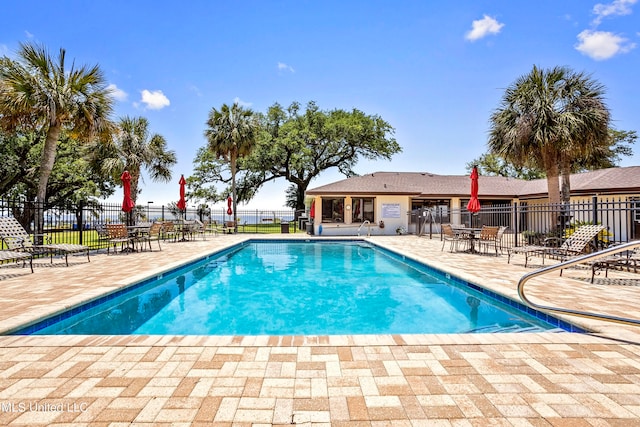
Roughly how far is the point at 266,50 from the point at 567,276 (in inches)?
553

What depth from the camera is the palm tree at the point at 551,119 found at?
1167 cm

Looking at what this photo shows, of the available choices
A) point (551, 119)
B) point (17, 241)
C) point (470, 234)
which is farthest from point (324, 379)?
point (551, 119)

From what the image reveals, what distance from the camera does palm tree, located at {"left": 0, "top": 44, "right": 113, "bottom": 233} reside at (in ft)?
28.3

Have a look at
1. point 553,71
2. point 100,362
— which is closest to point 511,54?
point 553,71

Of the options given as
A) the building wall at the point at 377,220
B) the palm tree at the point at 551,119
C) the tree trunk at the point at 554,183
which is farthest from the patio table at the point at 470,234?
the building wall at the point at 377,220

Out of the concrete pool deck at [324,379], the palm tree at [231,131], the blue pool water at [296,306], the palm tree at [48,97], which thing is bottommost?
the blue pool water at [296,306]

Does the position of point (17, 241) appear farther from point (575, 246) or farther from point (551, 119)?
point (551, 119)

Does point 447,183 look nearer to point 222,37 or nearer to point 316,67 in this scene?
point 316,67

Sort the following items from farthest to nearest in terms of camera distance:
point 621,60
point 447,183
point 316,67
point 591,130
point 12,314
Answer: point 447,183 → point 316,67 → point 621,60 → point 591,130 → point 12,314

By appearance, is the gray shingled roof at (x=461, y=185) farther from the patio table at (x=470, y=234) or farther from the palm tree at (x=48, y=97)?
the palm tree at (x=48, y=97)

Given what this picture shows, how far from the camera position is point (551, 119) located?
11.8 m

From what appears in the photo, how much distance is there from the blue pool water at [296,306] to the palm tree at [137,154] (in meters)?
11.5

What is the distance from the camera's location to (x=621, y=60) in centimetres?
1447

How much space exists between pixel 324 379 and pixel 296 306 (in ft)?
11.0
